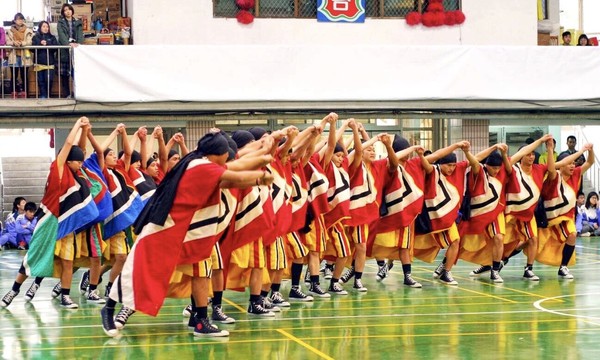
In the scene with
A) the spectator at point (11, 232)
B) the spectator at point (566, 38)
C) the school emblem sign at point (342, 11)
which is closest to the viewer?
the school emblem sign at point (342, 11)

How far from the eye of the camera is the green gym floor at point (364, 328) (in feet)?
31.2

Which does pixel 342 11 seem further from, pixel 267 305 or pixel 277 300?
pixel 267 305

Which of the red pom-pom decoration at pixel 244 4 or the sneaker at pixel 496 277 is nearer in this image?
the sneaker at pixel 496 277

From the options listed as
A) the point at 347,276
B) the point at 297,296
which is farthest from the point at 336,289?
the point at 347,276

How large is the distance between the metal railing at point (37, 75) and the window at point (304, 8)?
135 inches

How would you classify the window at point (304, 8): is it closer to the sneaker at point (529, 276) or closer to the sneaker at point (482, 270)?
the sneaker at point (482, 270)

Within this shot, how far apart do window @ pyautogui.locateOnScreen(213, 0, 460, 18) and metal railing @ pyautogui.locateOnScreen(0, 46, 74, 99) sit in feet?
11.2

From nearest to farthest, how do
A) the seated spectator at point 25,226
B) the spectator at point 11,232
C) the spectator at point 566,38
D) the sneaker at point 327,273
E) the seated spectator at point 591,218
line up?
the sneaker at point 327,273 < the seated spectator at point 25,226 < the spectator at point 11,232 < the spectator at point 566,38 < the seated spectator at point 591,218

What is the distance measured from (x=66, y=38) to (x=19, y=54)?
911mm

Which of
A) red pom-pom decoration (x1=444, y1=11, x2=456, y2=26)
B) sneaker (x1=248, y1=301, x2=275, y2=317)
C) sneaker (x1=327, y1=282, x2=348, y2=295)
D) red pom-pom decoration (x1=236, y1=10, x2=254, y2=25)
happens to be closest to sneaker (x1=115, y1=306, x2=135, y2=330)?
sneaker (x1=248, y1=301, x2=275, y2=317)

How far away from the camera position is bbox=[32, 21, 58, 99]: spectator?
69.3 ft

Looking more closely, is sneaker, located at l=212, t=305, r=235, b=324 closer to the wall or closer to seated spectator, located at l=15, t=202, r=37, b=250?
the wall

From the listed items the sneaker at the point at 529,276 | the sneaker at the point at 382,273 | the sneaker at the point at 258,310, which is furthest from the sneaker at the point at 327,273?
the sneaker at the point at 258,310

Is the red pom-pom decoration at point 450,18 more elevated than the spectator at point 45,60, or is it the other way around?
the red pom-pom decoration at point 450,18
